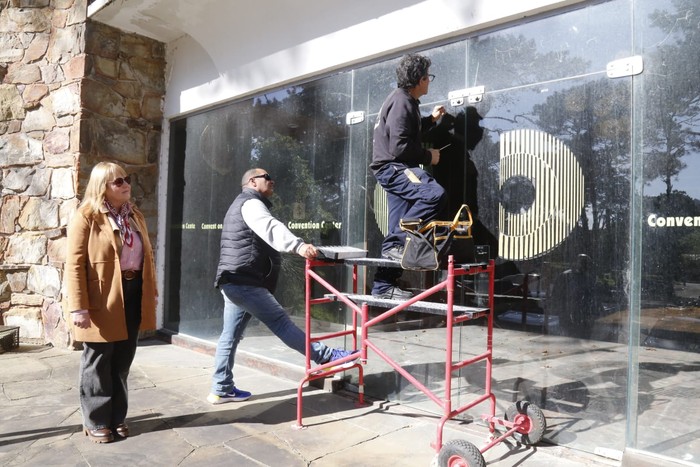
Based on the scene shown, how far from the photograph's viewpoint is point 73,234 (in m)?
3.41

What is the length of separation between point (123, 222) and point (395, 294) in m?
Result: 1.87

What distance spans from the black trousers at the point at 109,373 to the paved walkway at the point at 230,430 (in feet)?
0.57

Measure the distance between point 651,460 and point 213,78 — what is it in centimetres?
547

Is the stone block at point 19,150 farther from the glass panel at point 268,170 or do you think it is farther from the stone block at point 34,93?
the glass panel at point 268,170

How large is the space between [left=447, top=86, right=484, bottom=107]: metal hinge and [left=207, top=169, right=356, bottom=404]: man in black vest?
156cm

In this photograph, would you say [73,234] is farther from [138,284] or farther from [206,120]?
[206,120]

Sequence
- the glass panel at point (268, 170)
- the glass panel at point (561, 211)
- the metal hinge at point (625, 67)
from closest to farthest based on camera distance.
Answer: the metal hinge at point (625, 67), the glass panel at point (561, 211), the glass panel at point (268, 170)

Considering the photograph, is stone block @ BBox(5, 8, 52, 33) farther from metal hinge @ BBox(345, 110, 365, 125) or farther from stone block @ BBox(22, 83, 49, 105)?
metal hinge @ BBox(345, 110, 365, 125)

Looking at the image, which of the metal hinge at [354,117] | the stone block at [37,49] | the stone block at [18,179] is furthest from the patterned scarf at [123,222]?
the stone block at [37,49]

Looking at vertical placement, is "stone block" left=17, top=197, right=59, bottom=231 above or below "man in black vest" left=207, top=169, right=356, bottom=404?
above

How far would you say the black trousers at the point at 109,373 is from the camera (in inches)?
136

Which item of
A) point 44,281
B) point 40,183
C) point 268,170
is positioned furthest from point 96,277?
point 40,183

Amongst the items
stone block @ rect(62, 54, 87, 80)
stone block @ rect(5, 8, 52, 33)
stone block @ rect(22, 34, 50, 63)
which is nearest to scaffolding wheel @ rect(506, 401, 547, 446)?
stone block @ rect(62, 54, 87, 80)

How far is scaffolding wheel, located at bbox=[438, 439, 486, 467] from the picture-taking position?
2701 millimetres
